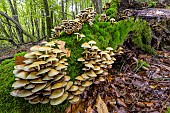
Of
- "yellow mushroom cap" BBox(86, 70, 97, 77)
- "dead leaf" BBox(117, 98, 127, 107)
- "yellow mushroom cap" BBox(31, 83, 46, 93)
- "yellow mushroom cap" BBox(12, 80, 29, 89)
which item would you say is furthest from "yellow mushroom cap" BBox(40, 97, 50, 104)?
"dead leaf" BBox(117, 98, 127, 107)

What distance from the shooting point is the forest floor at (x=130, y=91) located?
2471 millimetres

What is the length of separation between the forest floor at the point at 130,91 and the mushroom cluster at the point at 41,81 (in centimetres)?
45

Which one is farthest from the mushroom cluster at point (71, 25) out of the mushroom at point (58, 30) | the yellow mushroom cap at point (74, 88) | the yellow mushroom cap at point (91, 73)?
the yellow mushroom cap at point (74, 88)

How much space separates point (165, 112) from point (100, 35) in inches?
76.0

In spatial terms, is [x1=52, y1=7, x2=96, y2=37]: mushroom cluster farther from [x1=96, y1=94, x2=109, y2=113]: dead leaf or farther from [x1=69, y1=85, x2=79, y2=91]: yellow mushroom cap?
[x1=96, y1=94, x2=109, y2=113]: dead leaf

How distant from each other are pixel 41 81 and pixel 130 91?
175 cm

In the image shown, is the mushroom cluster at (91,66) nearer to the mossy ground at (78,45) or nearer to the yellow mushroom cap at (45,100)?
the mossy ground at (78,45)

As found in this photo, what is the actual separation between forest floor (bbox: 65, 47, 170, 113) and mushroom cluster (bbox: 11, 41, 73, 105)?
451mm

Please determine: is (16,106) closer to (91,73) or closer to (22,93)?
(22,93)

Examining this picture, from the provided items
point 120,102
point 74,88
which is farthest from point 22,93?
point 120,102

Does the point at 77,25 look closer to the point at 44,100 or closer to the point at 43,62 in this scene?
the point at 43,62

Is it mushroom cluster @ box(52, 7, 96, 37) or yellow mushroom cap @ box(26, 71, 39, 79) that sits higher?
mushroom cluster @ box(52, 7, 96, 37)

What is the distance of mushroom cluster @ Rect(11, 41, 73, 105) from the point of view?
1.89m

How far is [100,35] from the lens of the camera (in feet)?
11.4
